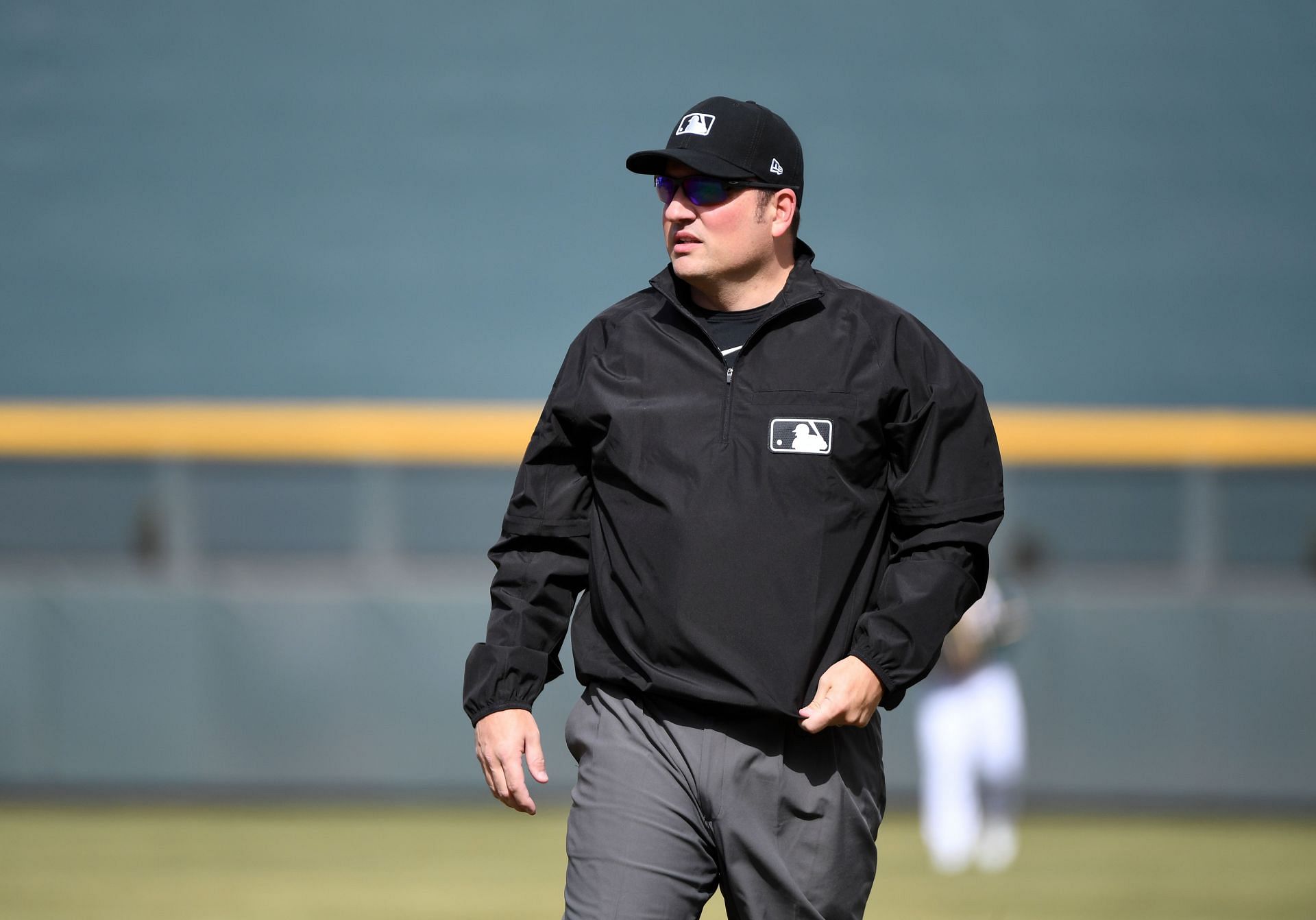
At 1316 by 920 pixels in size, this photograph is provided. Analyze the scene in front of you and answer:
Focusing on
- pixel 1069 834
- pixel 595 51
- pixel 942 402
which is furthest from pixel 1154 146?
pixel 942 402

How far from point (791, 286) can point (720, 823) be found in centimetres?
87

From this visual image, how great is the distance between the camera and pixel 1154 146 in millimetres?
10906

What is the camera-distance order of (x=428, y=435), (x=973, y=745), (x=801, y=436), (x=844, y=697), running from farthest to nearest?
1. (x=428, y=435)
2. (x=973, y=745)
3. (x=801, y=436)
4. (x=844, y=697)

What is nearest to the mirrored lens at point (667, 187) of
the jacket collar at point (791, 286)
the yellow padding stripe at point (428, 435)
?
the jacket collar at point (791, 286)

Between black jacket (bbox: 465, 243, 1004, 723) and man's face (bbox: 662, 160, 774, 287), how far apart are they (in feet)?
0.27

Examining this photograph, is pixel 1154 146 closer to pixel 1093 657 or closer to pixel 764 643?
pixel 1093 657

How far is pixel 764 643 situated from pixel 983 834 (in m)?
4.45

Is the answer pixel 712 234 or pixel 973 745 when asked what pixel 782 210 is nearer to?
pixel 712 234

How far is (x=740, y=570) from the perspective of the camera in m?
2.61

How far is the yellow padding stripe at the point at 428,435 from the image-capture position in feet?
25.2

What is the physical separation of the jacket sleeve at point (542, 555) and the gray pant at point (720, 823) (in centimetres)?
20

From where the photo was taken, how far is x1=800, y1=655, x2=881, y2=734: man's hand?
252 cm

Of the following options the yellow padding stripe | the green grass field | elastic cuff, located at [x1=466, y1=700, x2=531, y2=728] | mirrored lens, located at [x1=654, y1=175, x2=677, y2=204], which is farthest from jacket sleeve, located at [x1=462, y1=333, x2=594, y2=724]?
the yellow padding stripe

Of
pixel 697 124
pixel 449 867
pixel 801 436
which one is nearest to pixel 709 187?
pixel 697 124
